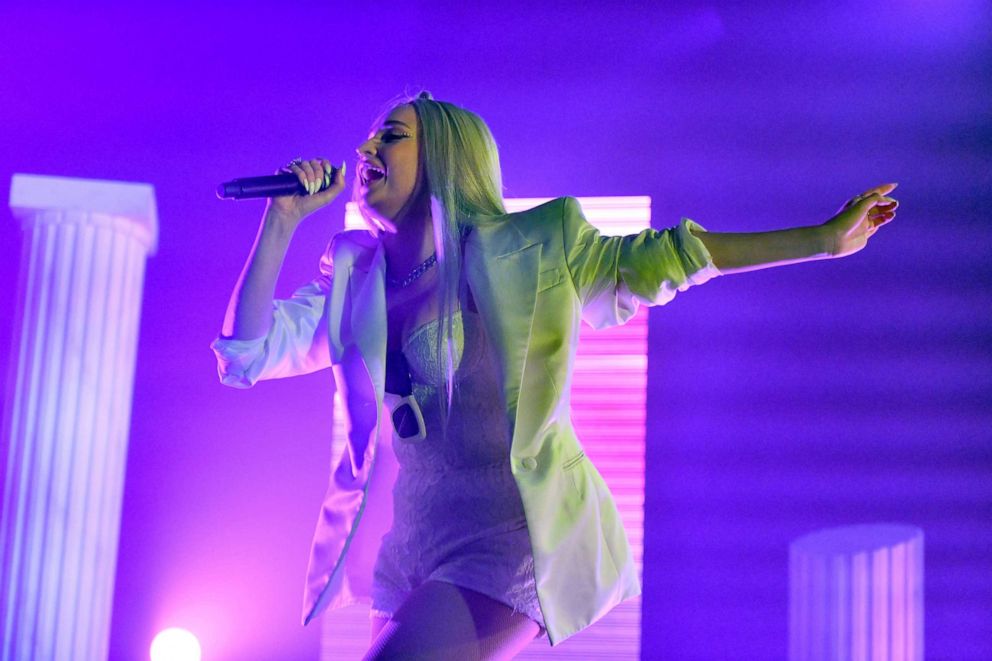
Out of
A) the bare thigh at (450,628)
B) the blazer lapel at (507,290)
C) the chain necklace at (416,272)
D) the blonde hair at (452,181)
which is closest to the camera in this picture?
the bare thigh at (450,628)

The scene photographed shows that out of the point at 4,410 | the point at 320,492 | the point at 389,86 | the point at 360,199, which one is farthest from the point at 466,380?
the point at 4,410

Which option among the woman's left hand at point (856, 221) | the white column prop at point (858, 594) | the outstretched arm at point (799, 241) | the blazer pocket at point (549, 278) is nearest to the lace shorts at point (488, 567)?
the blazer pocket at point (549, 278)

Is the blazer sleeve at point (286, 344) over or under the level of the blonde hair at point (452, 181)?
under

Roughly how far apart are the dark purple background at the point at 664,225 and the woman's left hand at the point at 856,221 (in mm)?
1337

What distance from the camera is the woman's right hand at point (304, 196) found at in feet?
5.36

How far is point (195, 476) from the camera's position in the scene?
2.90 metres

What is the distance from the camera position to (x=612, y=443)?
8.84 ft

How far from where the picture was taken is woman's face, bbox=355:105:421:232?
163 centimetres

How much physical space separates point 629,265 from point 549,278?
0.37 feet

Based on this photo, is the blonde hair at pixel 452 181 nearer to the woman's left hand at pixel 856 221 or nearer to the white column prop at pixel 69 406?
the woman's left hand at pixel 856 221

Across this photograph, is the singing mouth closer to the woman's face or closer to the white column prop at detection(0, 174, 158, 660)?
the woman's face

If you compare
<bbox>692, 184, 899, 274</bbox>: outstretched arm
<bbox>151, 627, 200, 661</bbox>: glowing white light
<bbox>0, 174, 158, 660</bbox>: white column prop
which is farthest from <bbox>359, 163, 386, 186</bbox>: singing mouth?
<bbox>151, 627, 200, 661</bbox>: glowing white light

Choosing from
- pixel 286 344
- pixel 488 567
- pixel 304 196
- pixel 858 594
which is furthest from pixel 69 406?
pixel 858 594

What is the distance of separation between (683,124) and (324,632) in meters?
1.71
